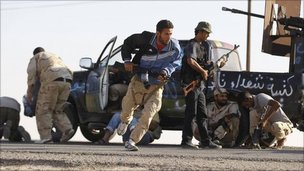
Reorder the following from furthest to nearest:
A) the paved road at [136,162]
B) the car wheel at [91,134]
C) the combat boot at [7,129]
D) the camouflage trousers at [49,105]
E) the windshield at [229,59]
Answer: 1. the car wheel at [91,134]
2. the combat boot at [7,129]
3. the windshield at [229,59]
4. the camouflage trousers at [49,105]
5. the paved road at [136,162]

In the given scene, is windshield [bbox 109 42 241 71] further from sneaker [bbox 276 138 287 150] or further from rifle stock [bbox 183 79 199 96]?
rifle stock [bbox 183 79 199 96]

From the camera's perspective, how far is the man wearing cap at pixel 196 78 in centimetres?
1045

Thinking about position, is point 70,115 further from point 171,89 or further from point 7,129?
point 171,89

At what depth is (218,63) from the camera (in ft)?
36.0

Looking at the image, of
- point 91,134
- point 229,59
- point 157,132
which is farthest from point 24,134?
point 229,59

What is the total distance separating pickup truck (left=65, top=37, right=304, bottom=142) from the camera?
39.7 ft

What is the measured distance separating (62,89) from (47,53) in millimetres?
662

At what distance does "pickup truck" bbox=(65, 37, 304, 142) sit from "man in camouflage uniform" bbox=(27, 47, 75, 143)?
527 mm

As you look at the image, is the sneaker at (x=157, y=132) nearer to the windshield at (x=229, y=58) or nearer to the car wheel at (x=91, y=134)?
the windshield at (x=229, y=58)

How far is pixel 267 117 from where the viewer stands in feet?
37.7

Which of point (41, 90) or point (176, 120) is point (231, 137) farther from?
point (41, 90)

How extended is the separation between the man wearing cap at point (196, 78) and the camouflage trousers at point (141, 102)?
1465mm

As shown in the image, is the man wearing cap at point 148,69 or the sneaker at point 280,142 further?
the sneaker at point 280,142

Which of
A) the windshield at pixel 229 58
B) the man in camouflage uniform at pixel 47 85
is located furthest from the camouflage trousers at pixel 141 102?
the windshield at pixel 229 58
